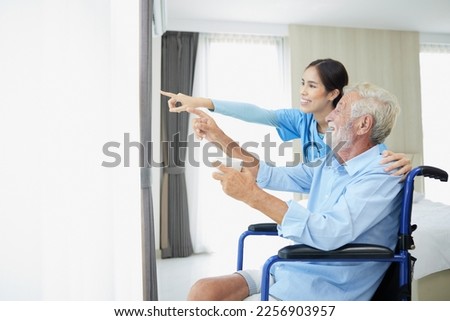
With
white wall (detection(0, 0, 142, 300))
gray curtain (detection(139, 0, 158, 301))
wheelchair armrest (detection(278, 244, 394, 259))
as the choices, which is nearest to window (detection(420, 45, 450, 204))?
wheelchair armrest (detection(278, 244, 394, 259))

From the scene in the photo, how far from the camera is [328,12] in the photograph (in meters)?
2.97

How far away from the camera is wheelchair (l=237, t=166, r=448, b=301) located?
0.92 meters

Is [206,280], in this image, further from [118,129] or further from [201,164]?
[201,164]

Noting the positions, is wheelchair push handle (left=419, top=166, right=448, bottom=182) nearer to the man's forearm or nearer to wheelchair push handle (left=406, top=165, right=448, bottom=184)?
wheelchair push handle (left=406, top=165, right=448, bottom=184)

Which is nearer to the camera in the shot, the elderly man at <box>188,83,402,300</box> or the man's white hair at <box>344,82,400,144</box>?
the elderly man at <box>188,83,402,300</box>

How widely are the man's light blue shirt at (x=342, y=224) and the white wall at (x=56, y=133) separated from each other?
52cm

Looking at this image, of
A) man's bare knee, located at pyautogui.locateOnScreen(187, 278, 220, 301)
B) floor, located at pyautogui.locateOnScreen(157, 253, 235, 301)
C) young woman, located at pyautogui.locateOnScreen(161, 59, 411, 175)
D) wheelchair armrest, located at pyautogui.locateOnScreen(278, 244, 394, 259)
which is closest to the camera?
wheelchair armrest, located at pyautogui.locateOnScreen(278, 244, 394, 259)

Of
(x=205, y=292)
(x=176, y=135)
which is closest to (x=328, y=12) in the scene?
(x=176, y=135)

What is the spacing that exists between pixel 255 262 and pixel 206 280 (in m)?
1.41

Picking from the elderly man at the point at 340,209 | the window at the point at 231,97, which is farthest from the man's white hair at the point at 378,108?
the window at the point at 231,97

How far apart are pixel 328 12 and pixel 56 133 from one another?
258 cm

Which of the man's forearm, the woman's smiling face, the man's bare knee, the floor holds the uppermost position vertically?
the woman's smiling face

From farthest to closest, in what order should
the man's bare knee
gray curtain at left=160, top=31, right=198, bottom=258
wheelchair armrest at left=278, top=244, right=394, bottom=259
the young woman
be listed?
gray curtain at left=160, top=31, right=198, bottom=258 < the young woman < the man's bare knee < wheelchair armrest at left=278, top=244, right=394, bottom=259

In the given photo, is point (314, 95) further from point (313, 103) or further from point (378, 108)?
point (378, 108)
